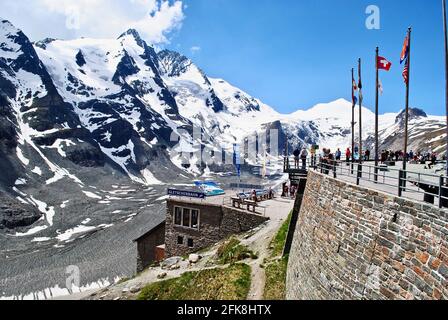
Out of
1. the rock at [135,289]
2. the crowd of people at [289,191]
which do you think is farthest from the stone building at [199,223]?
the rock at [135,289]

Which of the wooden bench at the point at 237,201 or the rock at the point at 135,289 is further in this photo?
the wooden bench at the point at 237,201

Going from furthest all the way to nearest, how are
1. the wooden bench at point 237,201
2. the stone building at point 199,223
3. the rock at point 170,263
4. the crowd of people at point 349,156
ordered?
the wooden bench at point 237,201 < the stone building at point 199,223 < the rock at point 170,263 < the crowd of people at point 349,156

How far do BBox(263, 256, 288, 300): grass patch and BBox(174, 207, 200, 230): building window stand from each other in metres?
13.5

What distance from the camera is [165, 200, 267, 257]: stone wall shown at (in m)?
31.3

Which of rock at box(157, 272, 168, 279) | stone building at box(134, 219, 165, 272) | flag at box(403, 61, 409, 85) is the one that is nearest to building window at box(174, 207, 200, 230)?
stone building at box(134, 219, 165, 272)

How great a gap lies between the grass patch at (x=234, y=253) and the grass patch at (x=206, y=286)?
198 centimetres

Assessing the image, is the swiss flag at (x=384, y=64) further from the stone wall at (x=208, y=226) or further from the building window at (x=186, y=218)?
the building window at (x=186, y=218)

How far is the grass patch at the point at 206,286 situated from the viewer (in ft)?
63.1

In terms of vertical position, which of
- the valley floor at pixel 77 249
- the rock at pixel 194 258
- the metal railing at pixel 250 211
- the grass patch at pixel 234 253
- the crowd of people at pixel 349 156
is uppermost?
the crowd of people at pixel 349 156

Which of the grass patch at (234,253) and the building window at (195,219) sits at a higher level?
the building window at (195,219)

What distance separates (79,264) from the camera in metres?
64.8

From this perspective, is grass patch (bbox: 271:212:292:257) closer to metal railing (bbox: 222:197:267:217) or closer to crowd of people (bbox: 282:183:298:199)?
metal railing (bbox: 222:197:267:217)
